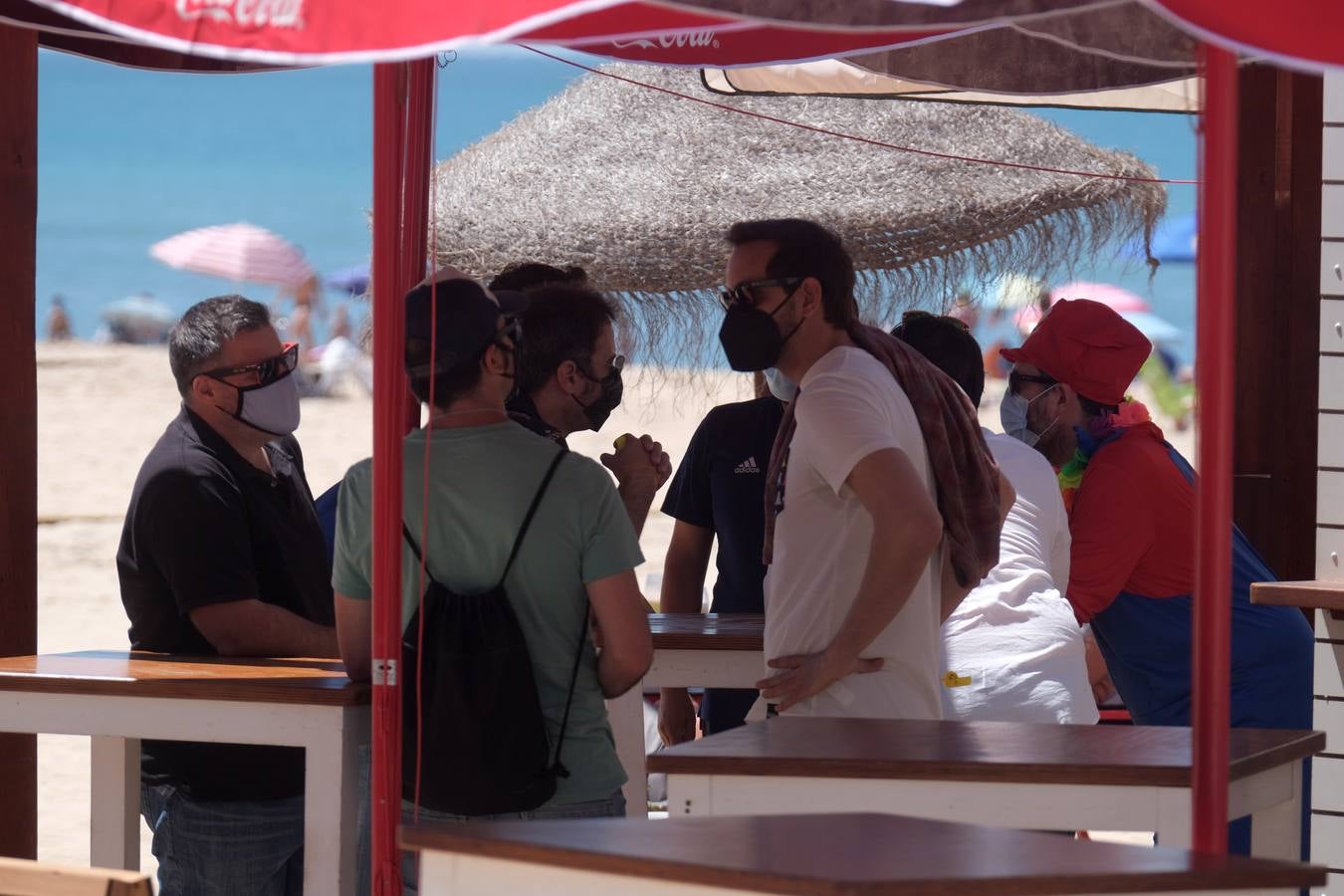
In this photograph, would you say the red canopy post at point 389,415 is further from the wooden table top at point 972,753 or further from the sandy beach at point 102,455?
the sandy beach at point 102,455

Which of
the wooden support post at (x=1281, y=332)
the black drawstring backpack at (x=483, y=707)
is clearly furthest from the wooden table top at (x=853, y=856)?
the wooden support post at (x=1281, y=332)

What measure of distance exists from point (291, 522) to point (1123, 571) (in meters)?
1.96

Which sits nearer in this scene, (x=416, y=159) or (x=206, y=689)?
(x=416, y=159)

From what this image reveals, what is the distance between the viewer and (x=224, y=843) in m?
3.49

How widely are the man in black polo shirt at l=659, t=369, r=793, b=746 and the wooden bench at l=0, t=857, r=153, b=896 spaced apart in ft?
8.00

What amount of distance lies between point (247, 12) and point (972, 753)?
1558 millimetres

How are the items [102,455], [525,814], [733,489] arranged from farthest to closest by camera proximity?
[102,455]
[733,489]
[525,814]

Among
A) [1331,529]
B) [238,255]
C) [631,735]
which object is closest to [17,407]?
[631,735]

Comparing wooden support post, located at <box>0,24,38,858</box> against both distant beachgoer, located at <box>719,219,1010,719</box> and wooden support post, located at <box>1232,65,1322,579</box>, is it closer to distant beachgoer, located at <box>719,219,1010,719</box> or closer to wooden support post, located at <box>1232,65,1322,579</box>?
distant beachgoer, located at <box>719,219,1010,719</box>

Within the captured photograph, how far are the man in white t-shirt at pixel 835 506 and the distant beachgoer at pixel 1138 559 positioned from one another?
3.52 feet

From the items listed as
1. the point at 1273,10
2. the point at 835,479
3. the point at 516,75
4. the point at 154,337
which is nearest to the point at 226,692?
the point at 835,479

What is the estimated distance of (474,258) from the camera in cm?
647

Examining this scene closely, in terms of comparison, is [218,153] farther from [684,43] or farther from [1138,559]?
[1138,559]

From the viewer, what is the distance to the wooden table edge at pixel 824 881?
180cm
